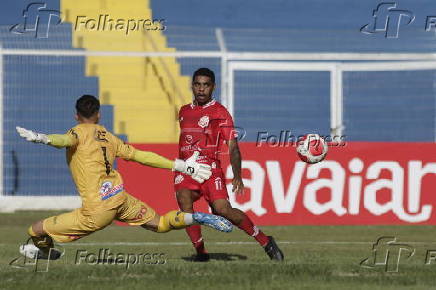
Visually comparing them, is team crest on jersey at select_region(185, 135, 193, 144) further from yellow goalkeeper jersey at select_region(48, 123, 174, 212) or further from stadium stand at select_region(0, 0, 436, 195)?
stadium stand at select_region(0, 0, 436, 195)

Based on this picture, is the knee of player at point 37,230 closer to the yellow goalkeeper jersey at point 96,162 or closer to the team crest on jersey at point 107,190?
the yellow goalkeeper jersey at point 96,162

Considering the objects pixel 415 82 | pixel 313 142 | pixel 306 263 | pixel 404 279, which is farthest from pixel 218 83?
pixel 404 279

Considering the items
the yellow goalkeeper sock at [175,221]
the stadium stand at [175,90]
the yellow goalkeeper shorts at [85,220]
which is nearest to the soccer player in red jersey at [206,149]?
the yellow goalkeeper sock at [175,221]

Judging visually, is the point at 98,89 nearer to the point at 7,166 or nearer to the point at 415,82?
the point at 7,166

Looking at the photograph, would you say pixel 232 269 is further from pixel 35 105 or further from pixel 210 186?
pixel 35 105

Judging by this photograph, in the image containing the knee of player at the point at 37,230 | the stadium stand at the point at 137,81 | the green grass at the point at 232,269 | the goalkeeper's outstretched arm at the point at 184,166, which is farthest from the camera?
the stadium stand at the point at 137,81

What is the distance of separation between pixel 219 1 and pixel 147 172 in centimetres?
963

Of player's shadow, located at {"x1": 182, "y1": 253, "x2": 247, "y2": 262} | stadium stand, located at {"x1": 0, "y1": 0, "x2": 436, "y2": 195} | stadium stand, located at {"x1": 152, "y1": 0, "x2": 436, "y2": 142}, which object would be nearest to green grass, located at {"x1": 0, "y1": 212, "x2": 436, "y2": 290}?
player's shadow, located at {"x1": 182, "y1": 253, "x2": 247, "y2": 262}

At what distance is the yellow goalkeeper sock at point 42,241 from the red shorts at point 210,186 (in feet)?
5.52

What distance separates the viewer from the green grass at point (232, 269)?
8281 mm

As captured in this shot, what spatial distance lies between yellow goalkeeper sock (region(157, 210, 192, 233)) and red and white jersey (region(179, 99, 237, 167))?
4.49 feet

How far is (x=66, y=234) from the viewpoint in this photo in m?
9.45

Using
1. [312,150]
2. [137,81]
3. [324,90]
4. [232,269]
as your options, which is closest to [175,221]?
[232,269]

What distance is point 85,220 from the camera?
9.35 m
